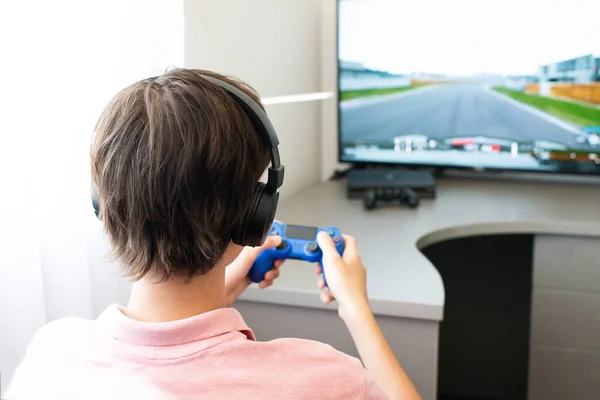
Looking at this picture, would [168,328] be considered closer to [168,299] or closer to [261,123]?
[168,299]

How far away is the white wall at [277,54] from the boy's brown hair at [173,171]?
0.69 m

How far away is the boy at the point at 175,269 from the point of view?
26.5 inches

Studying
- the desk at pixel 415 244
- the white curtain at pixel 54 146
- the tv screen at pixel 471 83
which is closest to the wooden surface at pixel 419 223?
the desk at pixel 415 244

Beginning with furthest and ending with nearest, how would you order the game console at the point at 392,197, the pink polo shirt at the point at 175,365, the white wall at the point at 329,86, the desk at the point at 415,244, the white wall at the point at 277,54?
the white wall at the point at 329,86
the game console at the point at 392,197
the white wall at the point at 277,54
the desk at the point at 415,244
the pink polo shirt at the point at 175,365

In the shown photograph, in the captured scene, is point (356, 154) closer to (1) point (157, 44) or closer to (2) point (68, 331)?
(1) point (157, 44)

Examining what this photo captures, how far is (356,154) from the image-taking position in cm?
212

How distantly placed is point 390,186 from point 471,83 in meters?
0.40

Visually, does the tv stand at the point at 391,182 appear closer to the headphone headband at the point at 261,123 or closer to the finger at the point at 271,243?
the finger at the point at 271,243

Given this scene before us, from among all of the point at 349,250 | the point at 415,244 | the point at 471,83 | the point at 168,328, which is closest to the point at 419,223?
the point at 415,244

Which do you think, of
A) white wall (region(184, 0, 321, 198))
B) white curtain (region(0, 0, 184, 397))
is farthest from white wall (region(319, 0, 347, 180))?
white curtain (region(0, 0, 184, 397))

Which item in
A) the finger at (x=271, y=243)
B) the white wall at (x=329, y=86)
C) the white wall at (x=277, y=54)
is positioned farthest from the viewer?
the white wall at (x=329, y=86)

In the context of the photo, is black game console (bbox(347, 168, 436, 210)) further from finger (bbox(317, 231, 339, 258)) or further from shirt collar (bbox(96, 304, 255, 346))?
shirt collar (bbox(96, 304, 255, 346))

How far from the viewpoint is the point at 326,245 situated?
100cm

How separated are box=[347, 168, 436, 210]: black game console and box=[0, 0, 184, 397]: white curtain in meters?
0.83
